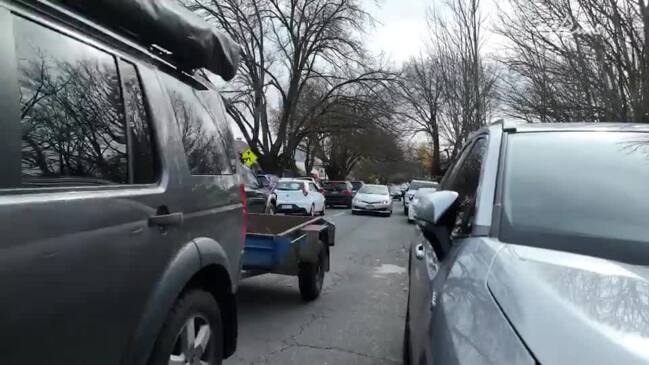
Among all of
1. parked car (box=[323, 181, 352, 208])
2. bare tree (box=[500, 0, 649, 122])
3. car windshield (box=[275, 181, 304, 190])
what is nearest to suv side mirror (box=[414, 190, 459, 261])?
bare tree (box=[500, 0, 649, 122])

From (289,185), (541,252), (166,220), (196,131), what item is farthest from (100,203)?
→ (289,185)

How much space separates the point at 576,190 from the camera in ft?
8.30

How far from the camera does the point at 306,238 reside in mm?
6418

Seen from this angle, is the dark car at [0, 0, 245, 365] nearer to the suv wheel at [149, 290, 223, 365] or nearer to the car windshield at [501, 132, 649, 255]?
the suv wheel at [149, 290, 223, 365]

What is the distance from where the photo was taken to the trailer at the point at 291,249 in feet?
18.5

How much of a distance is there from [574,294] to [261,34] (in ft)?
127

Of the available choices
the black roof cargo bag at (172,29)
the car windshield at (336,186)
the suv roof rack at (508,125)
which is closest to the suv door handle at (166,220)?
the black roof cargo bag at (172,29)

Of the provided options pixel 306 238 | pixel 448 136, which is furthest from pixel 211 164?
pixel 448 136

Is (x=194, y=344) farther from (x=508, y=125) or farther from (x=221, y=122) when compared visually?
(x=508, y=125)

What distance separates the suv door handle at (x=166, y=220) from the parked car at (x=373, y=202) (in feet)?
72.9

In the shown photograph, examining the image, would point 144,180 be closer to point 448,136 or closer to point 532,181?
point 532,181

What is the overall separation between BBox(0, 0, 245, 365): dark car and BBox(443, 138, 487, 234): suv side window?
51.6 inches

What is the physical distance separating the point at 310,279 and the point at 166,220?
425 cm

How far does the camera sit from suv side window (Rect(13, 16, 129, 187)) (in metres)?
1.80
